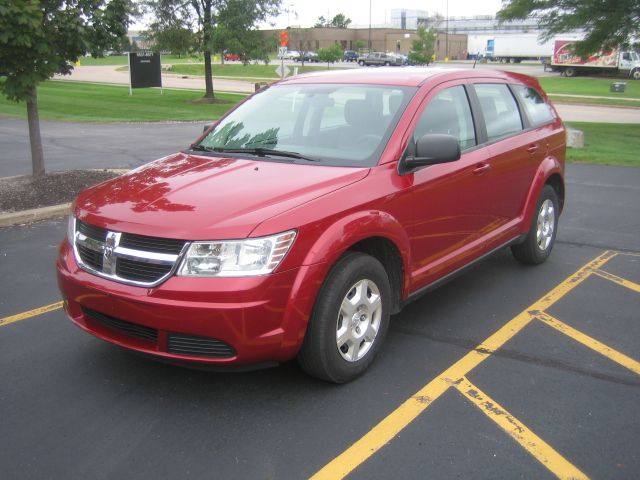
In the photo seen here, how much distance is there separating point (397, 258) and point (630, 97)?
119 feet

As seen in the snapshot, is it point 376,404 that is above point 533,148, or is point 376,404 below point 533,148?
below

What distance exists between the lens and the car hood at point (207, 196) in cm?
322

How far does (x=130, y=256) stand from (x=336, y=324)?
3.79ft

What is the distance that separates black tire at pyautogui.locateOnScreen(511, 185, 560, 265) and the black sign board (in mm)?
26407

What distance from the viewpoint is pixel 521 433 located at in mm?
3256

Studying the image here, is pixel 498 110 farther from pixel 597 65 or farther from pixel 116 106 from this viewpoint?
pixel 597 65

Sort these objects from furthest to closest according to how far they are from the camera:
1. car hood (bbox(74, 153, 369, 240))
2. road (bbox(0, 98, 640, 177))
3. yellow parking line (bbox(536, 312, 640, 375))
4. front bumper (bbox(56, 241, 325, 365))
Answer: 1. road (bbox(0, 98, 640, 177))
2. yellow parking line (bbox(536, 312, 640, 375))
3. car hood (bbox(74, 153, 369, 240))
4. front bumper (bbox(56, 241, 325, 365))

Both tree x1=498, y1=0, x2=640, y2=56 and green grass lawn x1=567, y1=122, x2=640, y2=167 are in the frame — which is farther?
tree x1=498, y1=0, x2=640, y2=56

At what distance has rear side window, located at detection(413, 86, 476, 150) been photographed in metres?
4.34

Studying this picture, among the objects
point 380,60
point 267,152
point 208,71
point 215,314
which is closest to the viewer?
point 215,314

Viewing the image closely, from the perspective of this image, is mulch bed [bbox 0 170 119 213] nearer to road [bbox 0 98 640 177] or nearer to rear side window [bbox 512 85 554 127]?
road [bbox 0 98 640 177]

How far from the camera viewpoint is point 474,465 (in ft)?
9.79

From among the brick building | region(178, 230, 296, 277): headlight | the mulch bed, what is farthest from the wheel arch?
the brick building

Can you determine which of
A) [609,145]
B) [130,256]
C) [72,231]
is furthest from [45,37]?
[609,145]
